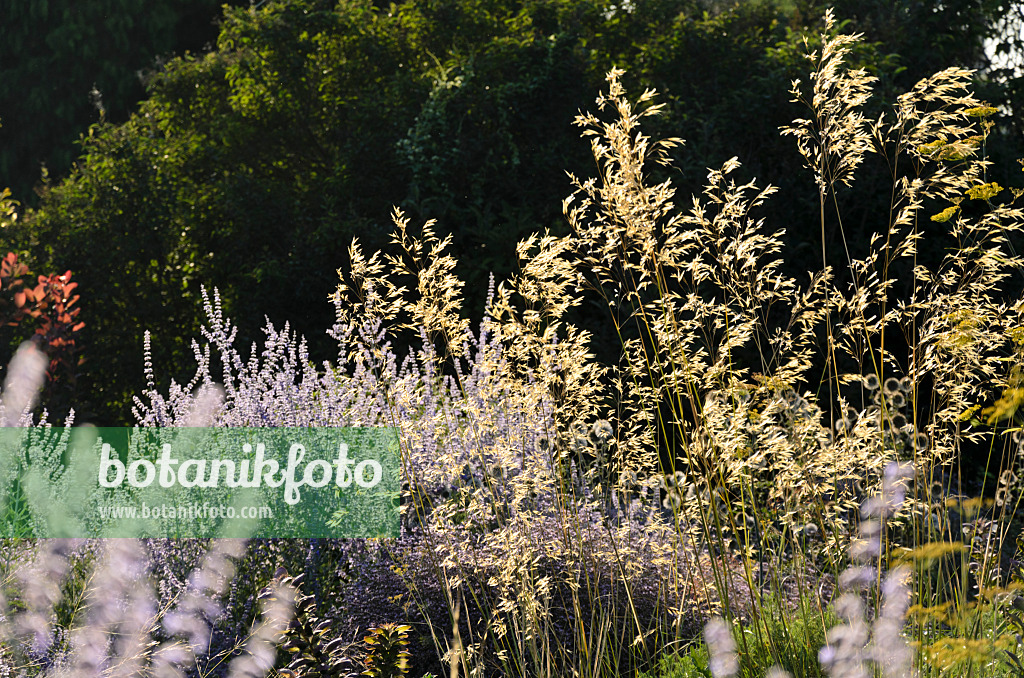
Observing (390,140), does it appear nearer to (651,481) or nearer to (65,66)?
(651,481)

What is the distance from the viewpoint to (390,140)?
6684 mm

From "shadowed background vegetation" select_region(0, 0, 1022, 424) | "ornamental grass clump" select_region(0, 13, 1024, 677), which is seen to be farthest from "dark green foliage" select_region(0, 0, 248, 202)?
"ornamental grass clump" select_region(0, 13, 1024, 677)

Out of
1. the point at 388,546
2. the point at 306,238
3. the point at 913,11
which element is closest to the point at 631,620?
the point at 388,546

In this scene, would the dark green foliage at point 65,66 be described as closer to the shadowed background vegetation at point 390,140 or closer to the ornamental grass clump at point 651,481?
the shadowed background vegetation at point 390,140

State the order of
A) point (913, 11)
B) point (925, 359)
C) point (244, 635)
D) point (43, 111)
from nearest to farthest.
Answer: point (925, 359) → point (244, 635) → point (913, 11) → point (43, 111)

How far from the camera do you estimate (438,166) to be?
20.5ft

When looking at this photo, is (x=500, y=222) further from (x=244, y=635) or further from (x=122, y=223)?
(x=244, y=635)

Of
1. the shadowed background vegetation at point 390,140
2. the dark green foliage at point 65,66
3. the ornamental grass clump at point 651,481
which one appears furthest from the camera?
the dark green foliage at point 65,66

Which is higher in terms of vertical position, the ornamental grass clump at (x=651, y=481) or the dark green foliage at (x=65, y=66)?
the dark green foliage at (x=65, y=66)

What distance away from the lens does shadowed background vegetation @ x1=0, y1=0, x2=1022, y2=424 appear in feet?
20.7

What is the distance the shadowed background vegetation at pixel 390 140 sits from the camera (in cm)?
630

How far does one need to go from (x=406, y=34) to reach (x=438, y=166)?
6.05 feet

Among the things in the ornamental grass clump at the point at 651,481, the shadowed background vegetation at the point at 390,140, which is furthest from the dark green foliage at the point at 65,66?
the ornamental grass clump at the point at 651,481

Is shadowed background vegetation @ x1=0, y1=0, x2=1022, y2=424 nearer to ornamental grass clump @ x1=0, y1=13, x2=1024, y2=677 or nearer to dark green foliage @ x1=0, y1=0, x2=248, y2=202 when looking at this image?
ornamental grass clump @ x1=0, y1=13, x2=1024, y2=677
